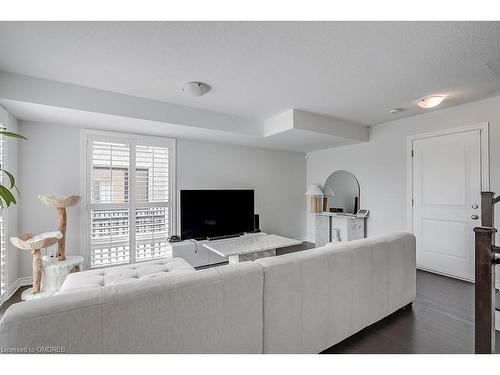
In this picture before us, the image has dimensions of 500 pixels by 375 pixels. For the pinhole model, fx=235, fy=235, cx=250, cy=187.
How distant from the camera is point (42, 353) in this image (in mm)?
864

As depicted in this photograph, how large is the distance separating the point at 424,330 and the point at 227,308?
178 centimetres

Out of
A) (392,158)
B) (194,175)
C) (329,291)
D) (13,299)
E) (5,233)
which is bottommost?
(13,299)

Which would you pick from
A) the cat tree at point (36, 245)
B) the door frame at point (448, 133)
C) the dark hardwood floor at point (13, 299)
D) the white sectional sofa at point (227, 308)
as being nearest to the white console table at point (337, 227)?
the door frame at point (448, 133)

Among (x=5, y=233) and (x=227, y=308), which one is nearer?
(x=227, y=308)

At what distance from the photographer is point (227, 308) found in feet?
3.93

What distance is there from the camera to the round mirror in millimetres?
4391

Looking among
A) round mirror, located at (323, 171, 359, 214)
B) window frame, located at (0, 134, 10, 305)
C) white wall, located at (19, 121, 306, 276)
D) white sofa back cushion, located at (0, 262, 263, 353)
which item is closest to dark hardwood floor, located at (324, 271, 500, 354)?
white sofa back cushion, located at (0, 262, 263, 353)

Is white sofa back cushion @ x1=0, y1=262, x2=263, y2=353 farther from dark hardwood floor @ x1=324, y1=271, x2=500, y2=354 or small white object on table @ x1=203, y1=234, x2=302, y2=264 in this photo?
small white object on table @ x1=203, y1=234, x2=302, y2=264

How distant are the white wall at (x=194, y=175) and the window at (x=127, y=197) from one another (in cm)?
17

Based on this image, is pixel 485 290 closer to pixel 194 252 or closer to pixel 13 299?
pixel 194 252

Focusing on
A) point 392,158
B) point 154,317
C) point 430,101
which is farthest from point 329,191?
point 154,317

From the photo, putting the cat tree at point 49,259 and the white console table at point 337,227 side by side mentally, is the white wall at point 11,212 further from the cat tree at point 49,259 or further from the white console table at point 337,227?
the white console table at point 337,227
